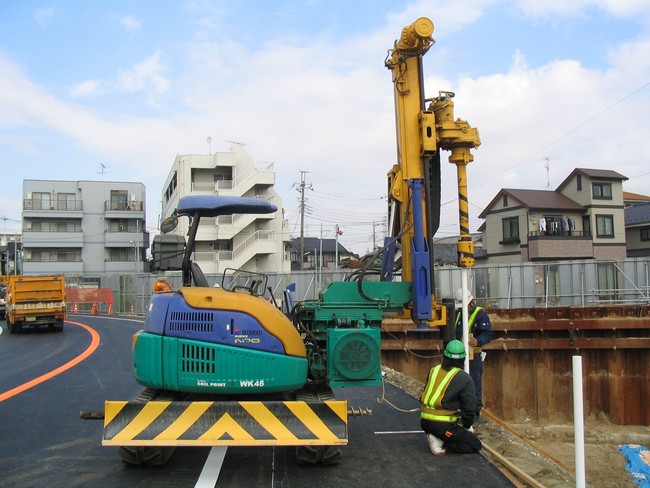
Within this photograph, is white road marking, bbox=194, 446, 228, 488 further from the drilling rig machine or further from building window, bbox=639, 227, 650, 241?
building window, bbox=639, 227, 650, 241

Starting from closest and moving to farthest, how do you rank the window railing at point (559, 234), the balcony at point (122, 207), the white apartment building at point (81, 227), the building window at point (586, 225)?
the window railing at point (559, 234)
the building window at point (586, 225)
the white apartment building at point (81, 227)
the balcony at point (122, 207)

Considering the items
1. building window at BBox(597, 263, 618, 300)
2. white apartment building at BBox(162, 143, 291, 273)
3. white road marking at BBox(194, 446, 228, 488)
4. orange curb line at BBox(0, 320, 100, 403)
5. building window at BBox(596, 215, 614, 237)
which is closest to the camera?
white road marking at BBox(194, 446, 228, 488)

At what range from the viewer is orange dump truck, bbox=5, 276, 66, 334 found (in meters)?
22.6

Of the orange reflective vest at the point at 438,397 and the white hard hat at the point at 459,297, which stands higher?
the white hard hat at the point at 459,297

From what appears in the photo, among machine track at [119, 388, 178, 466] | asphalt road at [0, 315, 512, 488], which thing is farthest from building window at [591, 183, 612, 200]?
machine track at [119, 388, 178, 466]

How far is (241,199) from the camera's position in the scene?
6.02 m

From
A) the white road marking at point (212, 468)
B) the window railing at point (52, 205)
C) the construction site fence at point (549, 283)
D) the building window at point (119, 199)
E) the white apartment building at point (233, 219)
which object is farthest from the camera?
the building window at point (119, 199)

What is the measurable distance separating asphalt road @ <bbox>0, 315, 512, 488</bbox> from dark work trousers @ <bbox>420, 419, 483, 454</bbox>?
0.30 ft

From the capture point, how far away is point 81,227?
184 ft

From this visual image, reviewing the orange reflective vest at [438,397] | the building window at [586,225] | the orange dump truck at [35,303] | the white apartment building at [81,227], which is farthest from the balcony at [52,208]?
the orange reflective vest at [438,397]

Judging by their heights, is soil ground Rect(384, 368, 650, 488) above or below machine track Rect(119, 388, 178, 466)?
below

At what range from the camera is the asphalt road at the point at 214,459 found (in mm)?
5410

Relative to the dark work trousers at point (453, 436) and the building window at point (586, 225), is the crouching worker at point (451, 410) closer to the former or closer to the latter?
the dark work trousers at point (453, 436)

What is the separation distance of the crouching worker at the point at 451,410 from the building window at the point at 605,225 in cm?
3911
